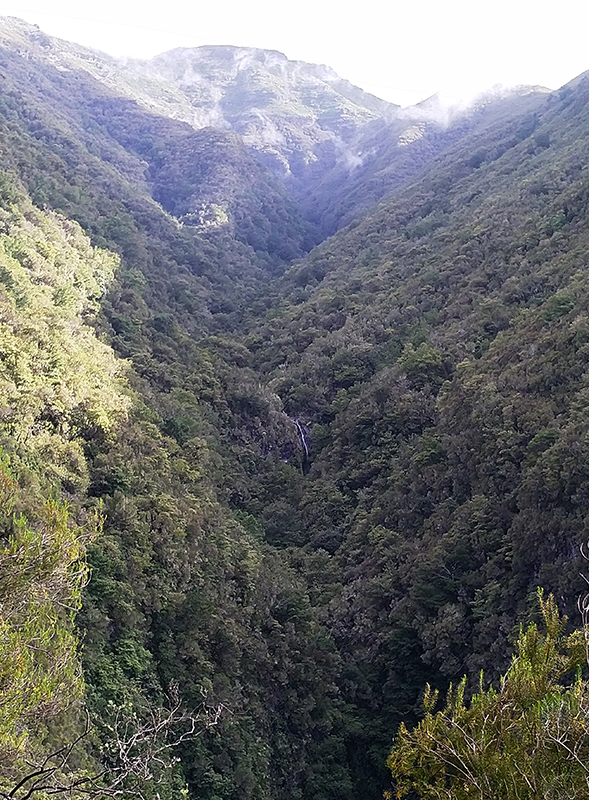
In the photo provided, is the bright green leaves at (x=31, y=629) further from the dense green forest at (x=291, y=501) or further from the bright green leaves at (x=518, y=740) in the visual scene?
the bright green leaves at (x=518, y=740)

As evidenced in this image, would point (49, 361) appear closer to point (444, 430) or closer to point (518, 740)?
point (444, 430)

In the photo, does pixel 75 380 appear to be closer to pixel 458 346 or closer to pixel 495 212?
pixel 458 346

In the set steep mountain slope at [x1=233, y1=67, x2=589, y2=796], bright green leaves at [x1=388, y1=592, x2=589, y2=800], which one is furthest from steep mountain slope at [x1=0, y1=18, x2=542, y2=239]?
bright green leaves at [x1=388, y1=592, x2=589, y2=800]

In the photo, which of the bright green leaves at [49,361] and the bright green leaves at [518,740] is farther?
the bright green leaves at [49,361]

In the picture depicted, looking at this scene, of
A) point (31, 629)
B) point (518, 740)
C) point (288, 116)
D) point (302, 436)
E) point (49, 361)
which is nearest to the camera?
point (518, 740)

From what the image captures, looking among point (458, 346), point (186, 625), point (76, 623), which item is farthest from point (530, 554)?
point (458, 346)

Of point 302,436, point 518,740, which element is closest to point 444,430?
point 302,436

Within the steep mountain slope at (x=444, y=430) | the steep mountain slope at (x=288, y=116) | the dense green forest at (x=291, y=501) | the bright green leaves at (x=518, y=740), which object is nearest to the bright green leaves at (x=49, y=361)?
the dense green forest at (x=291, y=501)
